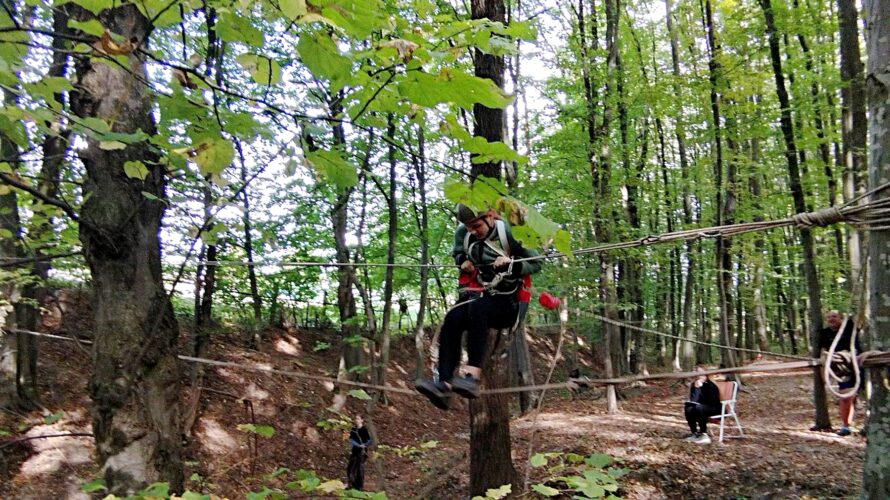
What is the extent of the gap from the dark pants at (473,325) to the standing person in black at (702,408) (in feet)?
19.5

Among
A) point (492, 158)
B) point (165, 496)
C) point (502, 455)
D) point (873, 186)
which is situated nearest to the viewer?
point (492, 158)

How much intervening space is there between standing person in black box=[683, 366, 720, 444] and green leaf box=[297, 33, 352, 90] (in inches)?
305

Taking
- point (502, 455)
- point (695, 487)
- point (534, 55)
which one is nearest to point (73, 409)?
point (502, 455)

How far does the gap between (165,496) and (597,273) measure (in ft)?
32.5

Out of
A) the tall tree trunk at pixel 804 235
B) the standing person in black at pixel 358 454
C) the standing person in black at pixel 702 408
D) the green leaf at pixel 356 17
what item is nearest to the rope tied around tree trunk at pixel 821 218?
the green leaf at pixel 356 17

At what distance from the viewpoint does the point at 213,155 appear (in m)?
1.73

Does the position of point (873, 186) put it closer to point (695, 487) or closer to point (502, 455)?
point (502, 455)

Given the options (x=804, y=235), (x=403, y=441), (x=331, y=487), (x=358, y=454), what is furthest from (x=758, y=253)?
(x=331, y=487)

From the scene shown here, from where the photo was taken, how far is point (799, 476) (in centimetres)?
572

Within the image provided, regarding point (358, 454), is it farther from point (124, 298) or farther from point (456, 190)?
point (456, 190)

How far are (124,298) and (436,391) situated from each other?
1576 mm

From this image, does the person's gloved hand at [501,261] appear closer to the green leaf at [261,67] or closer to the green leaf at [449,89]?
the green leaf at [449,89]

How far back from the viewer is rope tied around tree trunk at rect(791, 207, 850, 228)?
201 centimetres

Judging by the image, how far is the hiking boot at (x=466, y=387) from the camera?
279 cm
